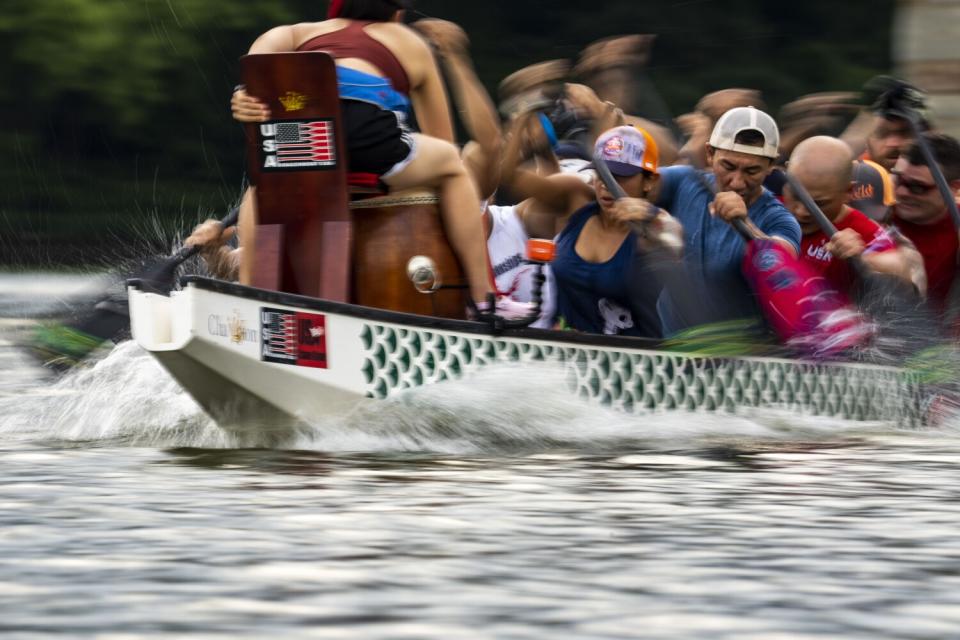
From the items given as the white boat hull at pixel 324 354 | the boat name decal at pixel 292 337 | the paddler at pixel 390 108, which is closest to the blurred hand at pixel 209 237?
the paddler at pixel 390 108

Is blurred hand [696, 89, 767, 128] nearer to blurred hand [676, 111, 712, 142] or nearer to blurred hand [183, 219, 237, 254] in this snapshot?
blurred hand [676, 111, 712, 142]

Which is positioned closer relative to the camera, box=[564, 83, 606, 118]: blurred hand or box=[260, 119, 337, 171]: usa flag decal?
box=[260, 119, 337, 171]: usa flag decal

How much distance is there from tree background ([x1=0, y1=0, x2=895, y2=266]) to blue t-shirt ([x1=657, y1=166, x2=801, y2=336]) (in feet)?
56.7

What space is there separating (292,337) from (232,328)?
20 cm

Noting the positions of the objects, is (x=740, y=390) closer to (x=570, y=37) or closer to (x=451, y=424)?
(x=451, y=424)

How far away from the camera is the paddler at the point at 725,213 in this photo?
7.57 meters

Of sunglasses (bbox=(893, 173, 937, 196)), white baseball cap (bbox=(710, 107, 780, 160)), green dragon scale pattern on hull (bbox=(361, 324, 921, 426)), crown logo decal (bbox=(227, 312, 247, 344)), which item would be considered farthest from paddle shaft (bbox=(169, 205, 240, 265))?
sunglasses (bbox=(893, 173, 937, 196))

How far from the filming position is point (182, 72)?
27609mm

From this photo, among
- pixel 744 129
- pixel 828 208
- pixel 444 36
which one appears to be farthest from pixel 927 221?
pixel 444 36

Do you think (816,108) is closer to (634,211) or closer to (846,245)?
(846,245)

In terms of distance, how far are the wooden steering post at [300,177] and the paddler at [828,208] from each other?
2.17 m

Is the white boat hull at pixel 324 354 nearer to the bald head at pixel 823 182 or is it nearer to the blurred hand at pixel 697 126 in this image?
the bald head at pixel 823 182

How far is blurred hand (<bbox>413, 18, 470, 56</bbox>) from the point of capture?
823 cm

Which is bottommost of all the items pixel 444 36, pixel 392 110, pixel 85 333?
pixel 85 333
